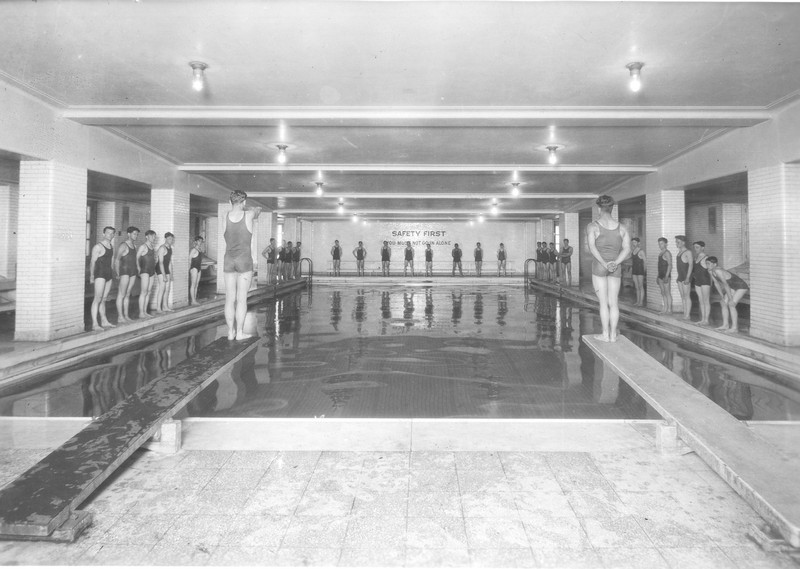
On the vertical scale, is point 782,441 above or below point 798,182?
below

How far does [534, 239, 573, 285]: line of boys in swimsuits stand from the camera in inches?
664

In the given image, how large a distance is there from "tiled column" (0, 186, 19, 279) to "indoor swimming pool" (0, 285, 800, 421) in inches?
238

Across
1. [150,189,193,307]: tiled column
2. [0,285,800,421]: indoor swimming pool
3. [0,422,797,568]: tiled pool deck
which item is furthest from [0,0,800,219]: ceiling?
[0,422,797,568]: tiled pool deck

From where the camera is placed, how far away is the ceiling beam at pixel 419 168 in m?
10.6

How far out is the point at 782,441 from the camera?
3.14 metres

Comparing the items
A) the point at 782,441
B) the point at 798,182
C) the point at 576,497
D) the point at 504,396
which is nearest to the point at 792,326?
the point at 798,182

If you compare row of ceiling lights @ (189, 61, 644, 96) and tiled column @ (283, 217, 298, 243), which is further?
tiled column @ (283, 217, 298, 243)

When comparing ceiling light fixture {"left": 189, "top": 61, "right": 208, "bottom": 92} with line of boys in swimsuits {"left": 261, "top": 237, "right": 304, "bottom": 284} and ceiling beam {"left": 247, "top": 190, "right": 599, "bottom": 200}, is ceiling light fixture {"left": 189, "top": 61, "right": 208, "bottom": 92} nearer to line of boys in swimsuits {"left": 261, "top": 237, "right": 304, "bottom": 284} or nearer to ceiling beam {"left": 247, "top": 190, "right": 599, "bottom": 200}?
ceiling beam {"left": 247, "top": 190, "right": 599, "bottom": 200}

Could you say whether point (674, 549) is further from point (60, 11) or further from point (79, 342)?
point (79, 342)

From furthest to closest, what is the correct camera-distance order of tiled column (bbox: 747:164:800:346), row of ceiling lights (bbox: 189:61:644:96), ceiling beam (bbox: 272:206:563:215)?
1. ceiling beam (bbox: 272:206:563:215)
2. tiled column (bbox: 747:164:800:346)
3. row of ceiling lights (bbox: 189:61:644:96)

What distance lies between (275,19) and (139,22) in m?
1.21

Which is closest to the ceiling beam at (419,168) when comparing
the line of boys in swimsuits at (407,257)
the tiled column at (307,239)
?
the line of boys in swimsuits at (407,257)

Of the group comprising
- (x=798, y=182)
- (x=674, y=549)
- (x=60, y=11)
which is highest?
(x=60, y=11)

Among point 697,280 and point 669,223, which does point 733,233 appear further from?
point 697,280
